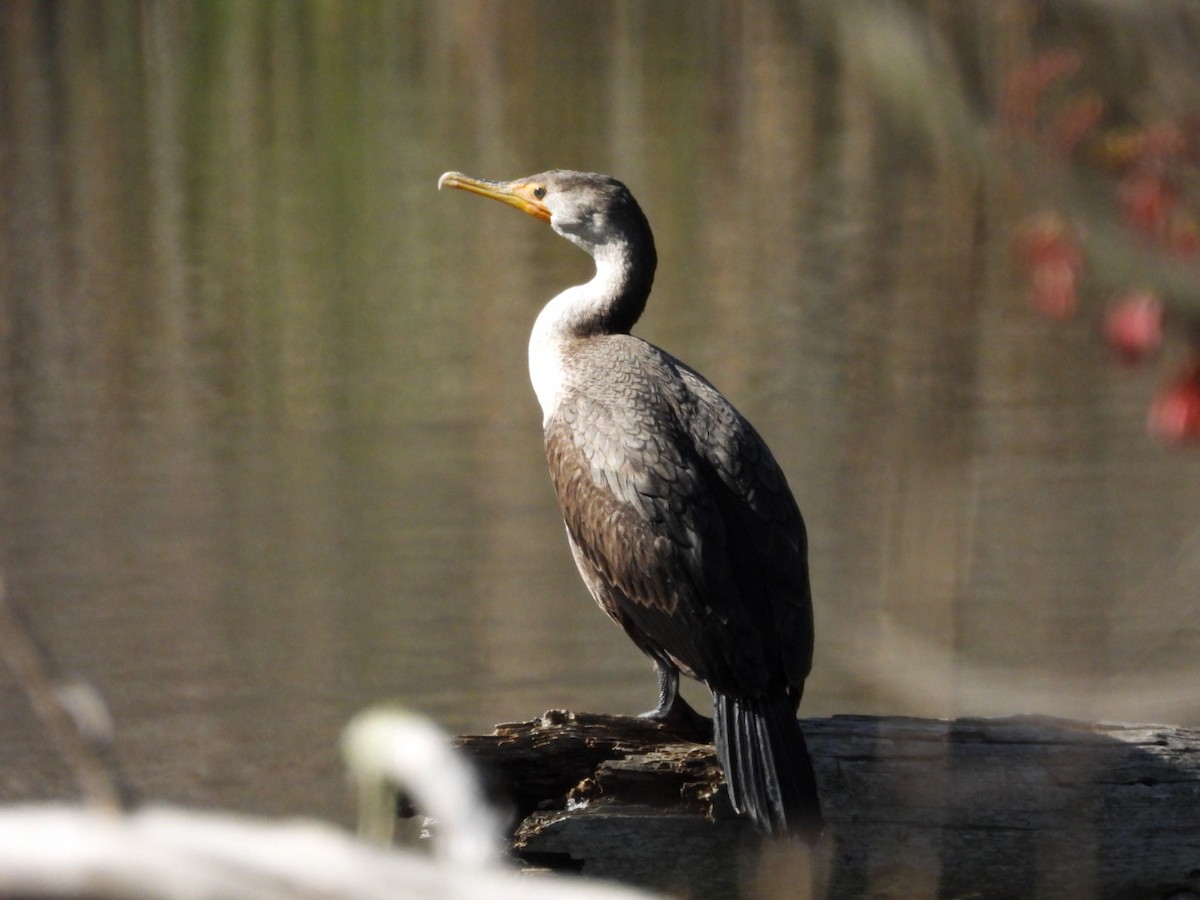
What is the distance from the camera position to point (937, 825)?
3.58 m

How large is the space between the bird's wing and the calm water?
0.34 meters

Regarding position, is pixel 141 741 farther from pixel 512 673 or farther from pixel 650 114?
pixel 650 114

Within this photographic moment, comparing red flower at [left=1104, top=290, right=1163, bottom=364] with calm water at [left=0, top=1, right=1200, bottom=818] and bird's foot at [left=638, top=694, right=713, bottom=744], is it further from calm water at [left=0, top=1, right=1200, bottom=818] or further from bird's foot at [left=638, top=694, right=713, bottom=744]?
bird's foot at [left=638, top=694, right=713, bottom=744]

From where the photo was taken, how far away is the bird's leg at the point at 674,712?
156 inches

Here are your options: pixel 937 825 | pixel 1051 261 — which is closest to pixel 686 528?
pixel 937 825

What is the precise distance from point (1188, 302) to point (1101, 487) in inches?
300

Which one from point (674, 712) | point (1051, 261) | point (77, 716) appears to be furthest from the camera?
point (674, 712)

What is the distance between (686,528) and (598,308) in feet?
3.09

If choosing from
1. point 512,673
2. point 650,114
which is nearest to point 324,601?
point 512,673

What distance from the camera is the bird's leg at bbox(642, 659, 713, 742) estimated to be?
3975mm

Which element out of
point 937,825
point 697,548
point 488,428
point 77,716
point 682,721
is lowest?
point 937,825

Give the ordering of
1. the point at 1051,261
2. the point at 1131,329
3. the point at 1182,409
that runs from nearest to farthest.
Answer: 1. the point at 1182,409
2. the point at 1131,329
3. the point at 1051,261

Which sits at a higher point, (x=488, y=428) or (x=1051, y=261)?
→ (x=1051, y=261)

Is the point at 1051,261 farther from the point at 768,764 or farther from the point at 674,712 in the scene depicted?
the point at 674,712
